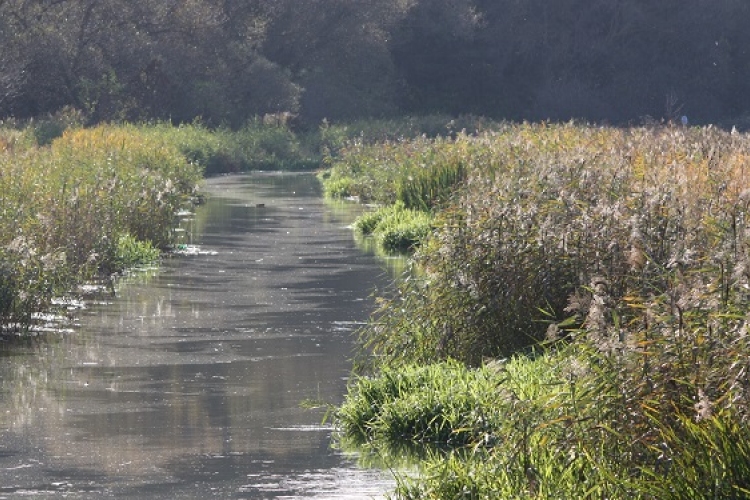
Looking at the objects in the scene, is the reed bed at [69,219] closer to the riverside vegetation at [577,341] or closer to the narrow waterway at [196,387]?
the narrow waterway at [196,387]

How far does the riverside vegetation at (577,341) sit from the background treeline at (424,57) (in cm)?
4132

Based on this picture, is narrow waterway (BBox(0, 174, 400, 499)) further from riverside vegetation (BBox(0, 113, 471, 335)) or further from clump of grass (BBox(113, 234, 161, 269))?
riverside vegetation (BBox(0, 113, 471, 335))

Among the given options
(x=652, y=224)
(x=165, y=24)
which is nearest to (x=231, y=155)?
(x=165, y=24)

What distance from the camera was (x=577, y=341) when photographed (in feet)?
29.2

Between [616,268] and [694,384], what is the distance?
162 inches

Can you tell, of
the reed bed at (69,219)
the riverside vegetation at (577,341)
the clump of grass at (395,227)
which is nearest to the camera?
the riverside vegetation at (577,341)

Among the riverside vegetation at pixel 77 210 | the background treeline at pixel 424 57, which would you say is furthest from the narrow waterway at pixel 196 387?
the background treeline at pixel 424 57

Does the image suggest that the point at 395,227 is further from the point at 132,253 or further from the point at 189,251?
the point at 132,253

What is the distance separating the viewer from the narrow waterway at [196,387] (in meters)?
10.4

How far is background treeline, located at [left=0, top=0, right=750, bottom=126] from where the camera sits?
60219 millimetres

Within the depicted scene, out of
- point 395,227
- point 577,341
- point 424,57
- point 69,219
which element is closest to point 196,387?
point 577,341

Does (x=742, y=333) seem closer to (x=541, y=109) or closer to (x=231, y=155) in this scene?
(x=231, y=155)

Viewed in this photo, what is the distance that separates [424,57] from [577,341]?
6756 centimetres

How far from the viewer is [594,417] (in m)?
8.08
